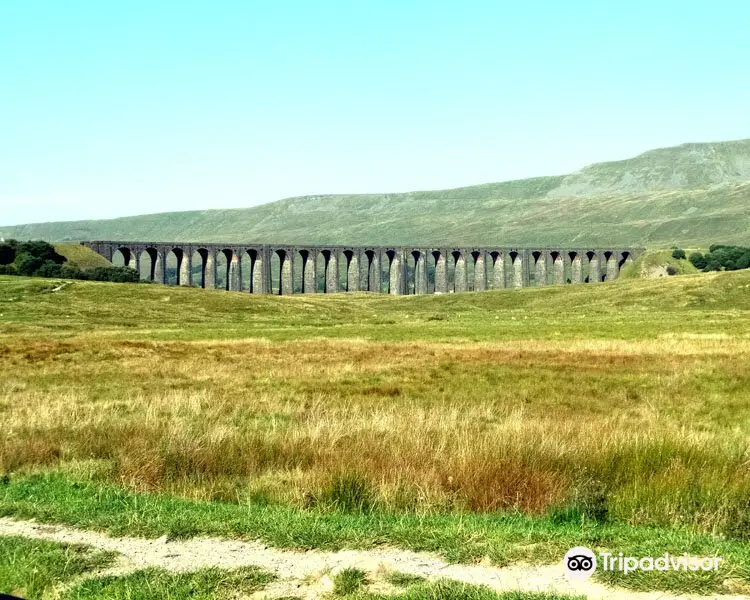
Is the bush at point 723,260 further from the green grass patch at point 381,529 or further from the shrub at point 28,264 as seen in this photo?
the green grass patch at point 381,529

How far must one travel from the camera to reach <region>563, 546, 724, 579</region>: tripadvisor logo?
25.3 ft

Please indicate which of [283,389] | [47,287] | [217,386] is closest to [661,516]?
[283,389]

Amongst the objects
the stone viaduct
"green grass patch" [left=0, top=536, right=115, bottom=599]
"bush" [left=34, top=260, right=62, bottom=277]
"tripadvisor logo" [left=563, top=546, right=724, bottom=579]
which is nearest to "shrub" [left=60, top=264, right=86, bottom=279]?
"bush" [left=34, top=260, right=62, bottom=277]

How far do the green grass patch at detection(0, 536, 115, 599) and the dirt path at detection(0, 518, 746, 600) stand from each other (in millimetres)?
245

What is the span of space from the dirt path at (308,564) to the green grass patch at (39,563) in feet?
0.80

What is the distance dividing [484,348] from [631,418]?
19.2 m

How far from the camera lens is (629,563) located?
26.0 ft

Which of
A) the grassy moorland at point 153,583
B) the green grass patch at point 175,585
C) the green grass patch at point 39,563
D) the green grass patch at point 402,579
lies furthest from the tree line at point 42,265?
the green grass patch at point 402,579

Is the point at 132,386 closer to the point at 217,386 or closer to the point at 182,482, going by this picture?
the point at 217,386

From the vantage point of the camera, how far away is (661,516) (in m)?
10.2

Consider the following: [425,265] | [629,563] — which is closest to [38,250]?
[425,265]

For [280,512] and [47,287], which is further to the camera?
[47,287]

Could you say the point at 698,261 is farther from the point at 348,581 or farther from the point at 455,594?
the point at 455,594

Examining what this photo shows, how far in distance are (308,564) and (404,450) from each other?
496 centimetres
